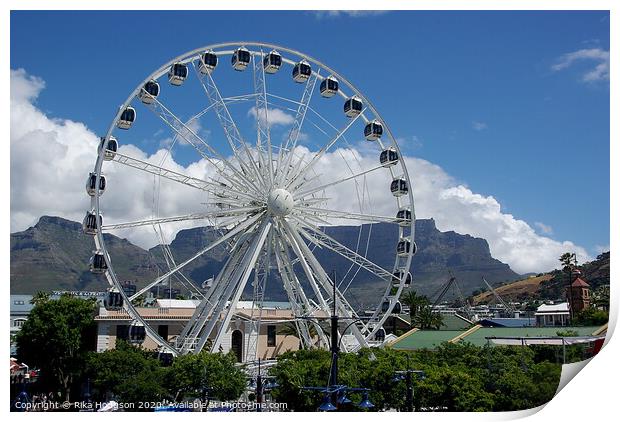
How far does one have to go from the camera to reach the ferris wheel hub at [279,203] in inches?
1443

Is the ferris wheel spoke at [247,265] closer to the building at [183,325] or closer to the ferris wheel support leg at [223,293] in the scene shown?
the ferris wheel support leg at [223,293]

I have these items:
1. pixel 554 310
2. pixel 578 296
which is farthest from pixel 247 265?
pixel 554 310

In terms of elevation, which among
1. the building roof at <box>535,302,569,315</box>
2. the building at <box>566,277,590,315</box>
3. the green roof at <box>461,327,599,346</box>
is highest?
the building at <box>566,277,590,315</box>

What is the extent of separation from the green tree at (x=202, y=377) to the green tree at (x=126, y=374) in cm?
77

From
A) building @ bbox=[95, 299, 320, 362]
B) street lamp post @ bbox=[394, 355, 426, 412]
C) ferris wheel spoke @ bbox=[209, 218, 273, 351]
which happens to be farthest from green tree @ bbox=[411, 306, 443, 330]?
street lamp post @ bbox=[394, 355, 426, 412]

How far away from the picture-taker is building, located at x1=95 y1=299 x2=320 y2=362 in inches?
1859

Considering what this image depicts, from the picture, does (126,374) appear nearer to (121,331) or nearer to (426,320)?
(121,331)

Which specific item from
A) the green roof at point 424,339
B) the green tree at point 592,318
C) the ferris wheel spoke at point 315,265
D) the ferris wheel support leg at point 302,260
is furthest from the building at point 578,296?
the ferris wheel support leg at point 302,260

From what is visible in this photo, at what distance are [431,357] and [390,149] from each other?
1248 cm

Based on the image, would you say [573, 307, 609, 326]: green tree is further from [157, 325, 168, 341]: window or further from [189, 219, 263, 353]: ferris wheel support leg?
[189, 219, 263, 353]: ferris wheel support leg

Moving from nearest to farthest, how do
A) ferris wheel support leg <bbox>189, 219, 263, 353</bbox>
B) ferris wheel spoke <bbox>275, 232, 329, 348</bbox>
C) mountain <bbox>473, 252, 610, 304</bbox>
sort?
ferris wheel support leg <bbox>189, 219, 263, 353</bbox>, ferris wheel spoke <bbox>275, 232, 329, 348</bbox>, mountain <bbox>473, 252, 610, 304</bbox>

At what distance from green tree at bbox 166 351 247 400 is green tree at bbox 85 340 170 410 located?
30.5 inches
